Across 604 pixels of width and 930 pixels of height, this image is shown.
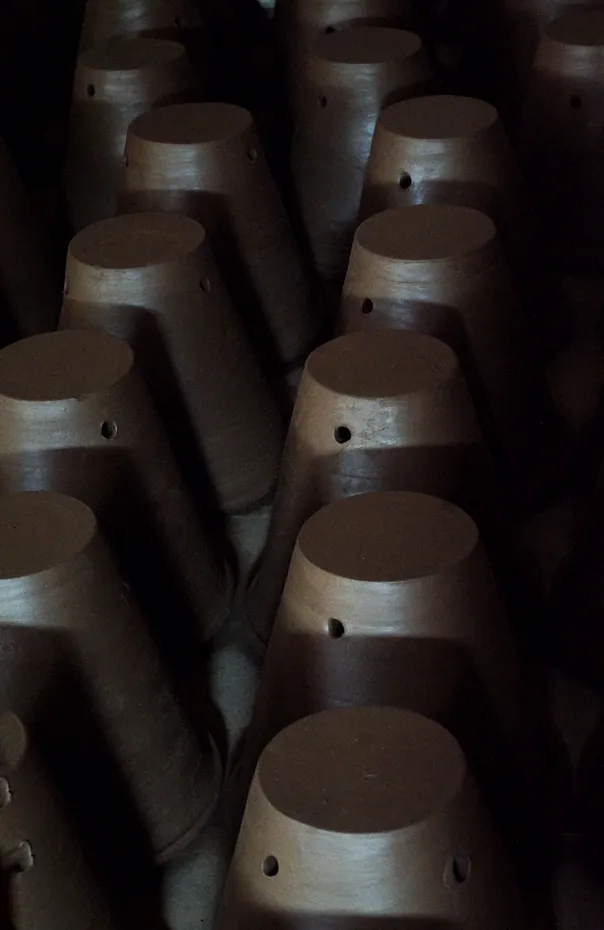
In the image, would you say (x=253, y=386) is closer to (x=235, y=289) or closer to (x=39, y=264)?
(x=235, y=289)

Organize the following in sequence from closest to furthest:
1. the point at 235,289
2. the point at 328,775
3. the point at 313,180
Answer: the point at 328,775 → the point at 235,289 → the point at 313,180

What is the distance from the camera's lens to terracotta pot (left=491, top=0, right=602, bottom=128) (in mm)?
1164

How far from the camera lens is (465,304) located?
0.82 metres

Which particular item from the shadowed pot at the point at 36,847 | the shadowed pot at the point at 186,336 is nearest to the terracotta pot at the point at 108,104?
the shadowed pot at the point at 186,336

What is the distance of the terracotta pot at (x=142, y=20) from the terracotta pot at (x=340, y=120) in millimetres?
194

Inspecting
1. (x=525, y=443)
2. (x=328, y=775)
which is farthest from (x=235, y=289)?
(x=328, y=775)

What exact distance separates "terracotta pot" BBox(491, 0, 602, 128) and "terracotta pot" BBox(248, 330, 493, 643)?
486 millimetres

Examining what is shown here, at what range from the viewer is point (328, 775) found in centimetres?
51

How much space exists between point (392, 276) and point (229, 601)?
0.22m

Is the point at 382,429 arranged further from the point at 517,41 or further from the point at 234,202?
the point at 517,41

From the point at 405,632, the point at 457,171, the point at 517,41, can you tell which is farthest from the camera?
the point at 517,41

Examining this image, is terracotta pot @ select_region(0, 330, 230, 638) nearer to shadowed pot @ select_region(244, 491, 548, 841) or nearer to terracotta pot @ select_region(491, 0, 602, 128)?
shadowed pot @ select_region(244, 491, 548, 841)

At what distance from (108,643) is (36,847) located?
0.38ft

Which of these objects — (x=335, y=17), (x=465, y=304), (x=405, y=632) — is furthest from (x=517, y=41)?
(x=405, y=632)
